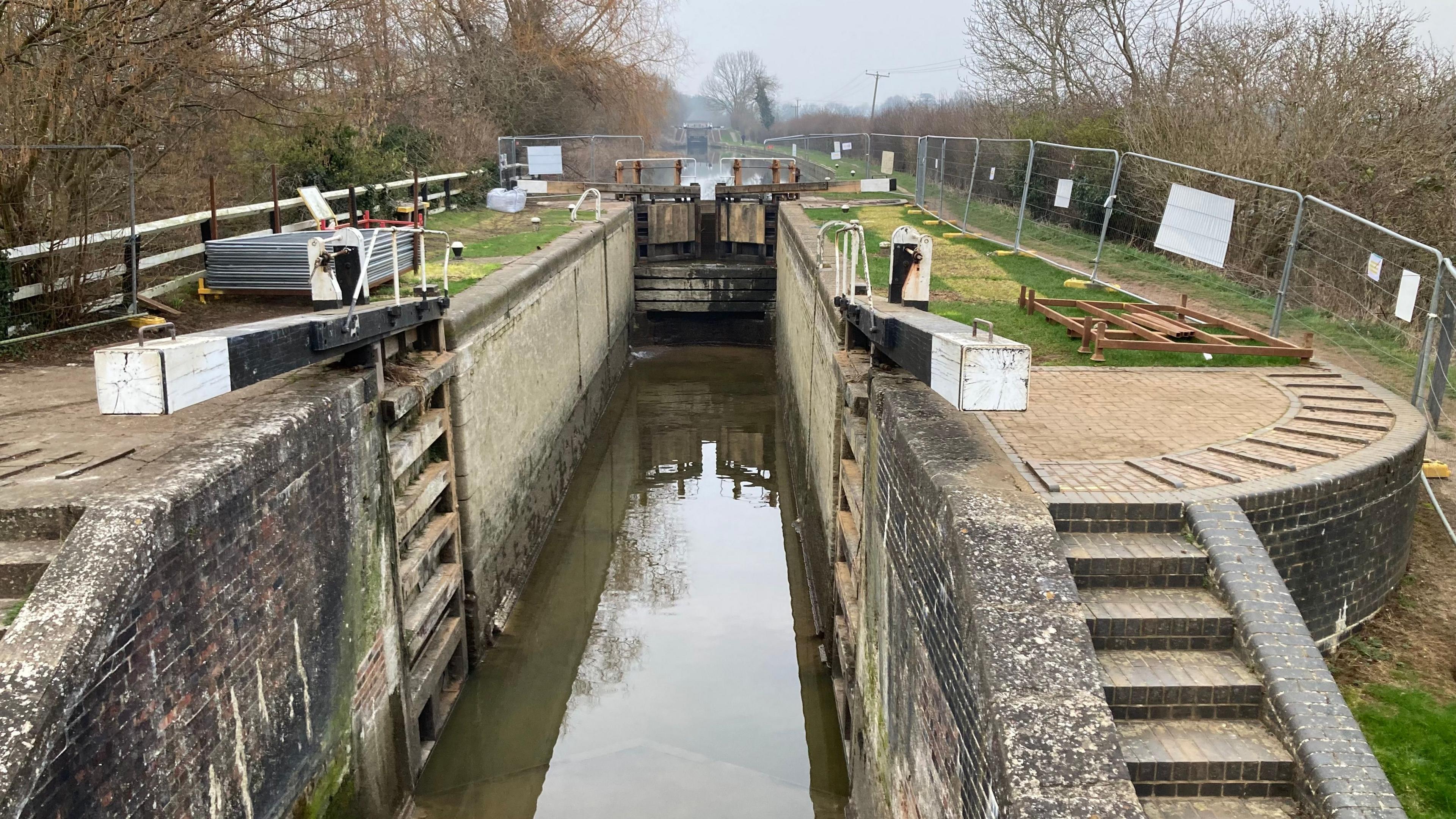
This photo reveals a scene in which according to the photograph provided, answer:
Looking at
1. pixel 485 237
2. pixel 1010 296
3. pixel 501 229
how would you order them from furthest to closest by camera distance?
pixel 501 229 → pixel 485 237 → pixel 1010 296

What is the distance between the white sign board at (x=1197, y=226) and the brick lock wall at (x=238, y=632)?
310 inches

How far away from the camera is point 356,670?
589 cm

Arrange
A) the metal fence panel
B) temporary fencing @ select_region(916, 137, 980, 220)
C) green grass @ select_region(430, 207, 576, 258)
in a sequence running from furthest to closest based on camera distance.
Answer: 1. temporary fencing @ select_region(916, 137, 980, 220)
2. green grass @ select_region(430, 207, 576, 258)
3. the metal fence panel

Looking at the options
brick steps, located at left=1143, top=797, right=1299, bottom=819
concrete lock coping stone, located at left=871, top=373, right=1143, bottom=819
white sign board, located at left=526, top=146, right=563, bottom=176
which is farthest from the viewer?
white sign board, located at left=526, top=146, right=563, bottom=176

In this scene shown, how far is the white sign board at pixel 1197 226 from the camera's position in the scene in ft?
33.5

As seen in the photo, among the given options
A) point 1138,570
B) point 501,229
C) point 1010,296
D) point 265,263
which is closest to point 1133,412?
point 1138,570

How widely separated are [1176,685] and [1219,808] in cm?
46

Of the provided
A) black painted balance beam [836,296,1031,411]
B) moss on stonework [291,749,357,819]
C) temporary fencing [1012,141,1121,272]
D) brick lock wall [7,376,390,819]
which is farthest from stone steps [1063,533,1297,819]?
temporary fencing [1012,141,1121,272]

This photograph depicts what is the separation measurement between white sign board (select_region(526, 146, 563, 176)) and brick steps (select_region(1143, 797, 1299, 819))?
2286 centimetres

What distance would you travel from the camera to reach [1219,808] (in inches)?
147

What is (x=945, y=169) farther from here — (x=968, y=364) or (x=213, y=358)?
(x=213, y=358)

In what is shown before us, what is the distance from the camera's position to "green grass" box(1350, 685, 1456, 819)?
4.20 m

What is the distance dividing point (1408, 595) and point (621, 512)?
7.90 m

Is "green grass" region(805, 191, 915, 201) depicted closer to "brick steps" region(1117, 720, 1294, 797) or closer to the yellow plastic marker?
the yellow plastic marker
